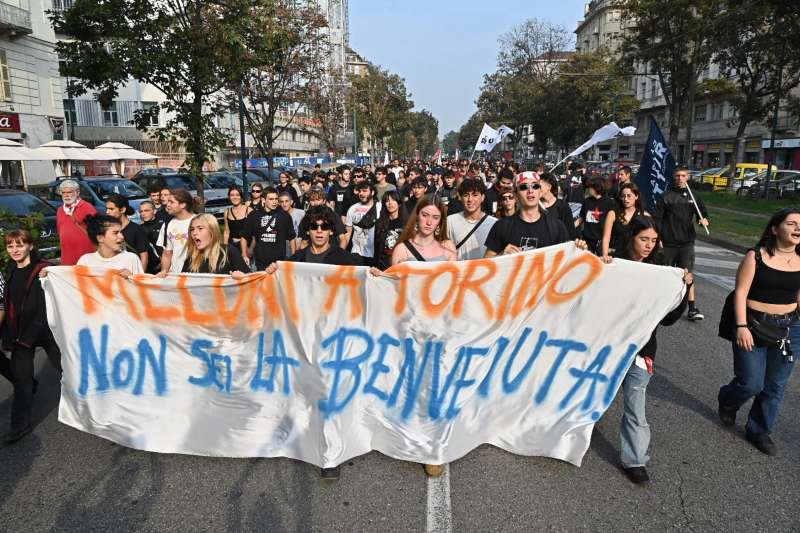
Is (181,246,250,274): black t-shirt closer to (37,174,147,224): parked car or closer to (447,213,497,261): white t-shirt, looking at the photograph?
(447,213,497,261): white t-shirt

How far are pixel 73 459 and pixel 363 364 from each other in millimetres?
2027

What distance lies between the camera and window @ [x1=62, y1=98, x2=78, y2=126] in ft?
132

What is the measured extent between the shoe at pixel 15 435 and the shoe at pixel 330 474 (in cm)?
226

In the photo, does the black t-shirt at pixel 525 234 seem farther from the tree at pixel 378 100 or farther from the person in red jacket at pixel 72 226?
the tree at pixel 378 100

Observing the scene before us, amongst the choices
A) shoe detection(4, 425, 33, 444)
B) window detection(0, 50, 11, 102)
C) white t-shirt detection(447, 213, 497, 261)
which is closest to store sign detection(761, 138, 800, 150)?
white t-shirt detection(447, 213, 497, 261)

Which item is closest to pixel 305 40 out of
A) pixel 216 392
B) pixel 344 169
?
pixel 344 169

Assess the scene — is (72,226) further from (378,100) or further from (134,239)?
(378,100)

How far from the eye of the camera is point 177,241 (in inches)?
208

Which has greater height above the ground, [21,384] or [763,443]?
[21,384]

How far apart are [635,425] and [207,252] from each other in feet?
10.0

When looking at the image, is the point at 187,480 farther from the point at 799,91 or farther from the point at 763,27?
the point at 799,91

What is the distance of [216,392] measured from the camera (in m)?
3.72

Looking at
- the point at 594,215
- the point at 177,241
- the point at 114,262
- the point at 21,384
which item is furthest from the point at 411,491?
the point at 594,215

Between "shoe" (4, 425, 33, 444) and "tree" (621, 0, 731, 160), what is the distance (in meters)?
23.7
